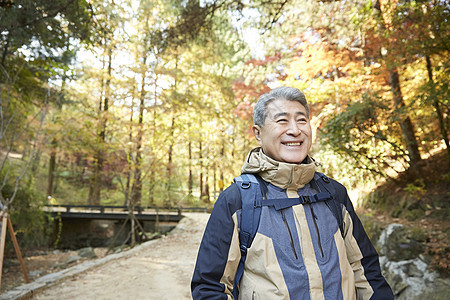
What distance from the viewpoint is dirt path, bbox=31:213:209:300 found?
201 inches

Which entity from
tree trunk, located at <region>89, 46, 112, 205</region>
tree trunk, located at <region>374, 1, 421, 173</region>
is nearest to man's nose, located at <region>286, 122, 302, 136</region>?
tree trunk, located at <region>374, 1, 421, 173</region>

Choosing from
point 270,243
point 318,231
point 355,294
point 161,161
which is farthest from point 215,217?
point 161,161

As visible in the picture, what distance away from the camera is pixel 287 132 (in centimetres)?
156

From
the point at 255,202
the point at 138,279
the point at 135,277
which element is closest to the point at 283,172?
the point at 255,202

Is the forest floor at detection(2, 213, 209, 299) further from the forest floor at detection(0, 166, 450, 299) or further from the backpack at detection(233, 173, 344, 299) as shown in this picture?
the backpack at detection(233, 173, 344, 299)

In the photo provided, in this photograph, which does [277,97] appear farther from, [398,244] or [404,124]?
[404,124]

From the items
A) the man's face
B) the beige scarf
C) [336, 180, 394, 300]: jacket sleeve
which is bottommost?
[336, 180, 394, 300]: jacket sleeve

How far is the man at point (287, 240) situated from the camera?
1.32 metres

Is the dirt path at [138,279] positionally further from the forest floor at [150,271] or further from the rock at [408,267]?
the rock at [408,267]

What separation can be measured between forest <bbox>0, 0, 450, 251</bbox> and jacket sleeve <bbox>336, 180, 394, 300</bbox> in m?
3.38

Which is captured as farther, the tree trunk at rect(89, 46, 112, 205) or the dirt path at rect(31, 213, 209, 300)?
the tree trunk at rect(89, 46, 112, 205)

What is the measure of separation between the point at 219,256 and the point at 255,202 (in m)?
0.28

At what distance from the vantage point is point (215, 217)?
1416mm

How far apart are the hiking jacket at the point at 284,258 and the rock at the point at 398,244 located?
3.68 m
